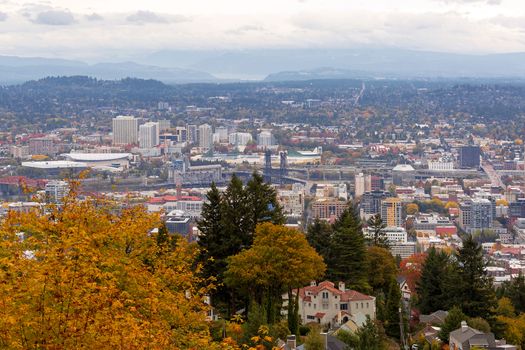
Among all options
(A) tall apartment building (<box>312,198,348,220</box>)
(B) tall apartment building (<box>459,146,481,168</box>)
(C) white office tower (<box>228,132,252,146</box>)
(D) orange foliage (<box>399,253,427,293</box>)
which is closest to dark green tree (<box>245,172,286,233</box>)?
(D) orange foliage (<box>399,253,427,293</box>)

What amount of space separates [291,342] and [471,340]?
2595 mm

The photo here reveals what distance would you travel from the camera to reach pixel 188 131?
3939 inches

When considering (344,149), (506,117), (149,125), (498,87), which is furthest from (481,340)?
(498,87)

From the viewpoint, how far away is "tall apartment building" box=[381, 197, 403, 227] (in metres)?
55.1

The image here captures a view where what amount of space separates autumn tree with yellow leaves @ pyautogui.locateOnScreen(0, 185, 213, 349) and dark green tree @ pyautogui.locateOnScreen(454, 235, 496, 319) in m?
7.93

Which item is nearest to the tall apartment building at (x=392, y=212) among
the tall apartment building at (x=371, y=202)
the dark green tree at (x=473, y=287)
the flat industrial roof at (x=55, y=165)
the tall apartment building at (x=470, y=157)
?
the tall apartment building at (x=371, y=202)

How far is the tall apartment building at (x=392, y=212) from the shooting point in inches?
2168

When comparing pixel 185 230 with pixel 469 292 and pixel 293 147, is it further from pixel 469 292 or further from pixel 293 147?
pixel 293 147

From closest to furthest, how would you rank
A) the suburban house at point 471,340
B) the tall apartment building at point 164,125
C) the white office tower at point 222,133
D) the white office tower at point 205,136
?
the suburban house at point 471,340, the white office tower at point 205,136, the white office tower at point 222,133, the tall apartment building at point 164,125

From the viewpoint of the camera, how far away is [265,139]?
313ft

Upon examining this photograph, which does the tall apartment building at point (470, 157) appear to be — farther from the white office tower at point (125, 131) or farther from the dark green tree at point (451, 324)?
the dark green tree at point (451, 324)

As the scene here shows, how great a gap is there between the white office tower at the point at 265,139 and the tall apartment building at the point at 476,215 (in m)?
38.4

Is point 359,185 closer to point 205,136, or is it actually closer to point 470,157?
point 470,157

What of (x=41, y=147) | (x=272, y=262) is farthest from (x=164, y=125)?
(x=272, y=262)
